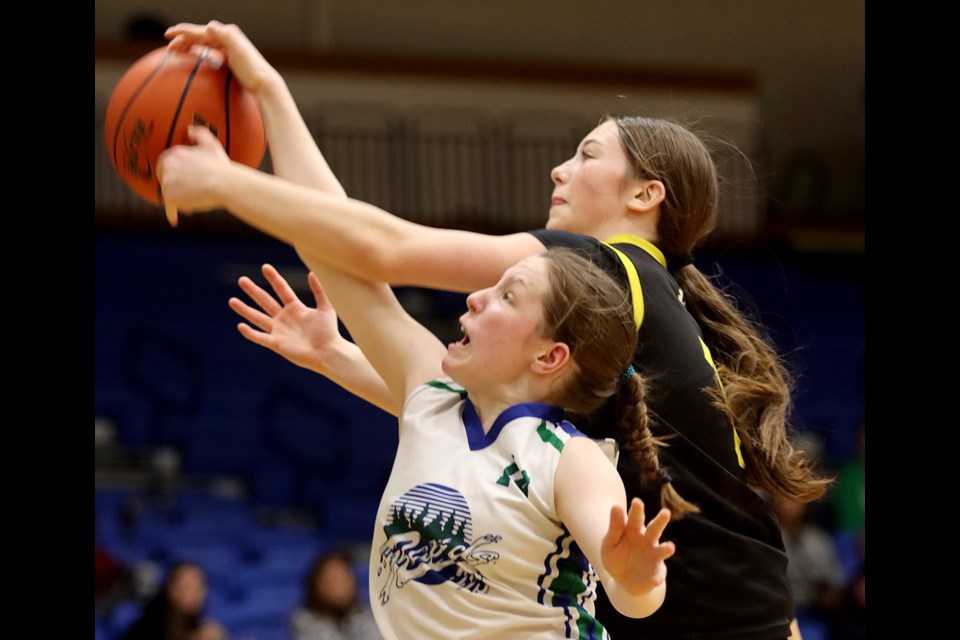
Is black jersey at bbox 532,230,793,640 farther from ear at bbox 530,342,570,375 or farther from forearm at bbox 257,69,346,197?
forearm at bbox 257,69,346,197

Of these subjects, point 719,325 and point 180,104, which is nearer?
point 180,104

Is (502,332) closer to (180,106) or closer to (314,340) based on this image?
(314,340)

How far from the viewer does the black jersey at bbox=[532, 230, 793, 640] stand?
233 cm

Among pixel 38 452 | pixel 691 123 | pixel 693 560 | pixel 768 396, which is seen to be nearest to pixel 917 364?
pixel 768 396

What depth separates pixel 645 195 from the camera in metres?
2.51

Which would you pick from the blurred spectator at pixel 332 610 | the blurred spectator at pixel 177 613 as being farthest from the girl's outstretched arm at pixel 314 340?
the blurred spectator at pixel 332 610

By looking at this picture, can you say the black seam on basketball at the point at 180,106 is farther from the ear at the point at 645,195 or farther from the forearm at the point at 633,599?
the forearm at the point at 633,599

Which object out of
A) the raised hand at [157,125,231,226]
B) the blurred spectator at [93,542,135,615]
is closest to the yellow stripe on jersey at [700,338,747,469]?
the raised hand at [157,125,231,226]

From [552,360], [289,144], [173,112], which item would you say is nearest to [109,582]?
[173,112]

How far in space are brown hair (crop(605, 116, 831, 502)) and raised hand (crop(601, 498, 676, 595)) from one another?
1.97ft

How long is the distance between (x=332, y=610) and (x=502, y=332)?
4.43 metres

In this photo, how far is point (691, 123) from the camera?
272 cm

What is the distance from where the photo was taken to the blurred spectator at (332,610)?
632 centimetres

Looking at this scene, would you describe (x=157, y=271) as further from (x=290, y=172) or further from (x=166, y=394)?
(x=290, y=172)
